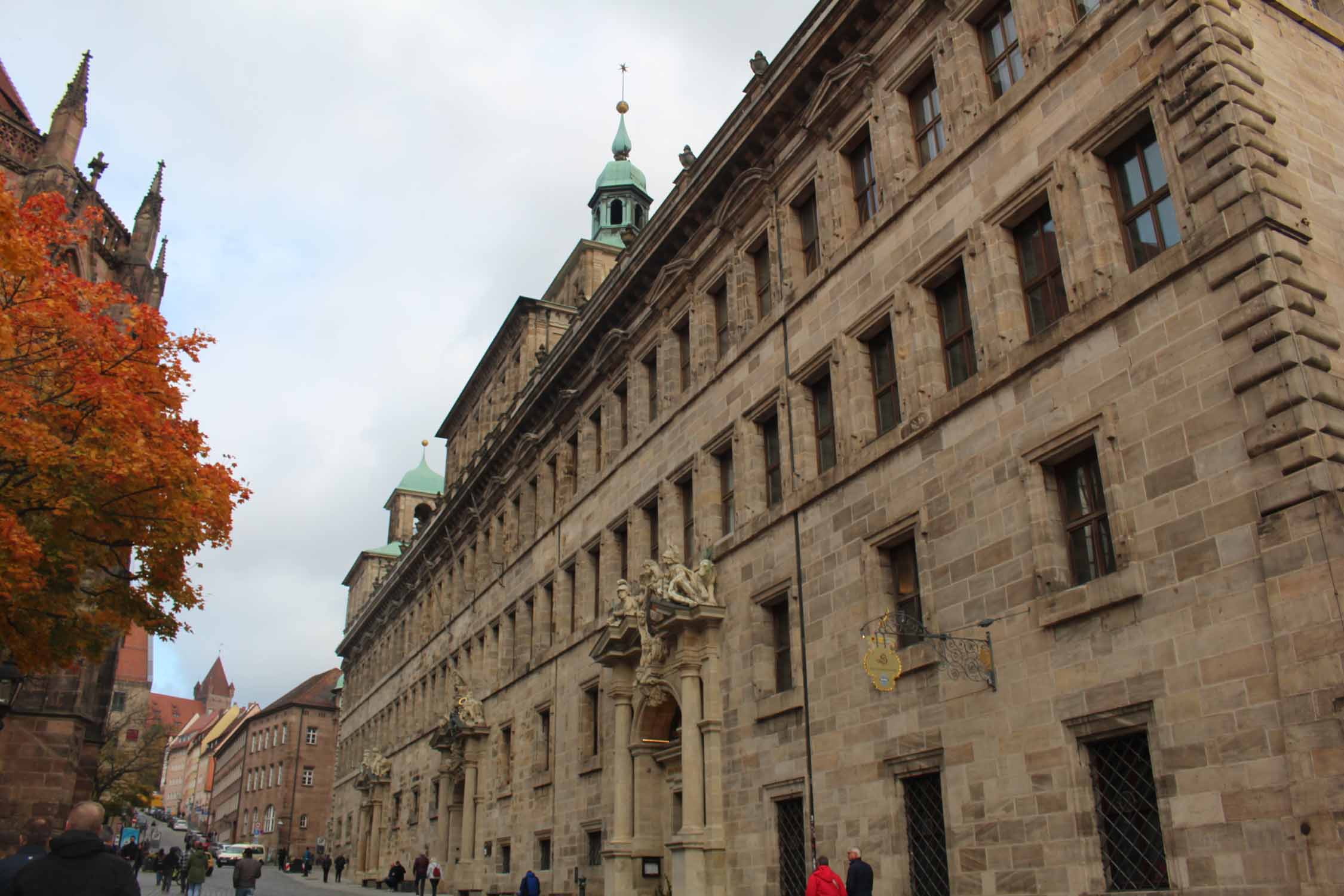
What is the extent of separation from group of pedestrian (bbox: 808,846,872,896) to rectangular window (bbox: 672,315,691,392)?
12.7m

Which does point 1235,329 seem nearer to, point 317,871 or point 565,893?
point 565,893

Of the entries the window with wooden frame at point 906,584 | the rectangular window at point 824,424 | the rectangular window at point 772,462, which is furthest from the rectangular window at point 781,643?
the window with wooden frame at point 906,584

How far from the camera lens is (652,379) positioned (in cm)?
2625

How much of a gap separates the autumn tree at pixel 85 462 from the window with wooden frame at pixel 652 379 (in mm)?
10221

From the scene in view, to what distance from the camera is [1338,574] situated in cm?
947

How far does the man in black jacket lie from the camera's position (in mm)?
5156

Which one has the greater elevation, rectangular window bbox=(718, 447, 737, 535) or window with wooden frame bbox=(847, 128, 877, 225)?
window with wooden frame bbox=(847, 128, 877, 225)

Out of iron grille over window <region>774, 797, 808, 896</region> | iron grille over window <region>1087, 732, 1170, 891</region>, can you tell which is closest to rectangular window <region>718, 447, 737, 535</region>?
iron grille over window <region>774, 797, 808, 896</region>

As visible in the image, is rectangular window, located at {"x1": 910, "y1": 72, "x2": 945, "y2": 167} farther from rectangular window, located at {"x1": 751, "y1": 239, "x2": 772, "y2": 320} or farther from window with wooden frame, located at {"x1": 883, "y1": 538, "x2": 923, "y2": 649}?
window with wooden frame, located at {"x1": 883, "y1": 538, "x2": 923, "y2": 649}

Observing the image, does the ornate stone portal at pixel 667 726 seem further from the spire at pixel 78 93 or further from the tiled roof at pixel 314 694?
the tiled roof at pixel 314 694

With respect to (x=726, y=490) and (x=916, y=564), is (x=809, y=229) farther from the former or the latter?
(x=916, y=564)

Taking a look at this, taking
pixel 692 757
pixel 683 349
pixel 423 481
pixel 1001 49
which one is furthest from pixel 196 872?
pixel 423 481

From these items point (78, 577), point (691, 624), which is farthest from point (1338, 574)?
point (78, 577)

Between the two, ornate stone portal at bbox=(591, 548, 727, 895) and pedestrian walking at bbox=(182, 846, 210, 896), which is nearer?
ornate stone portal at bbox=(591, 548, 727, 895)
